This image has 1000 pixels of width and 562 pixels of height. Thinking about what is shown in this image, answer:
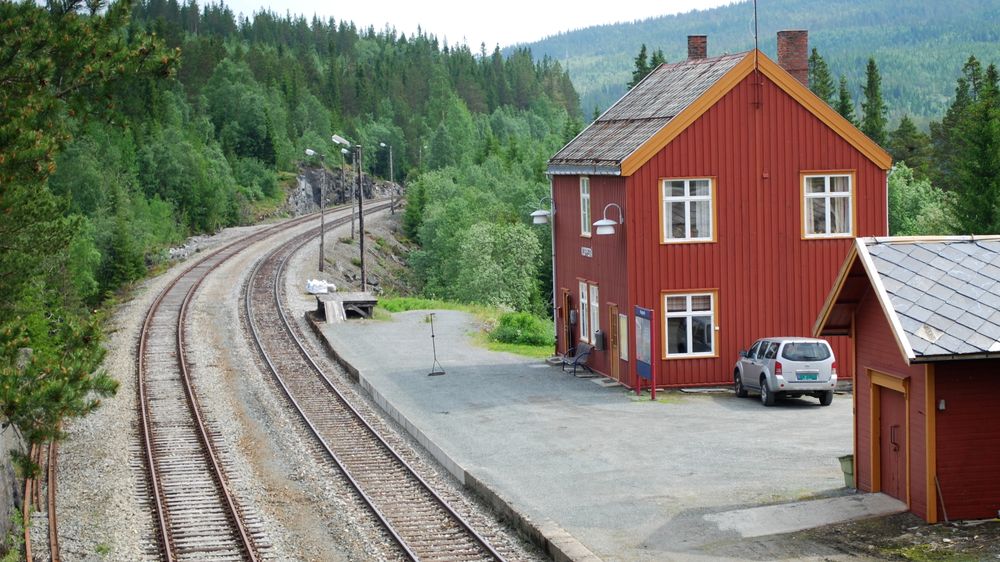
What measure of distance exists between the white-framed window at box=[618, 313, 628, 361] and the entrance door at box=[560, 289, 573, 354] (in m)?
4.01

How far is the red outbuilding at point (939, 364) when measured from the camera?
14.8 metres

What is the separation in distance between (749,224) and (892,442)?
1295 centimetres

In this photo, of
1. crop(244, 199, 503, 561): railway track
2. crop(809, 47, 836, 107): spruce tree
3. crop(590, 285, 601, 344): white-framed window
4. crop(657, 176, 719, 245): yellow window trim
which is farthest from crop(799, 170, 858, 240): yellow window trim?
crop(809, 47, 836, 107): spruce tree

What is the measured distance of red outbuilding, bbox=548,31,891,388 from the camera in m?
28.3

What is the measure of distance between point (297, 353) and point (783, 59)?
15.3 m

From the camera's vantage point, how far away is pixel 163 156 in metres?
88.6

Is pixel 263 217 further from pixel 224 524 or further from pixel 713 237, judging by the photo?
pixel 224 524

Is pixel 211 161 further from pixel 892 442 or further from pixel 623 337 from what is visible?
pixel 892 442

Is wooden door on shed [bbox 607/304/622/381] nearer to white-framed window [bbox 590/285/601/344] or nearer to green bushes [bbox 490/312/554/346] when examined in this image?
white-framed window [bbox 590/285/601/344]

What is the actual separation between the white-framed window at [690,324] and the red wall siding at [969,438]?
13495mm

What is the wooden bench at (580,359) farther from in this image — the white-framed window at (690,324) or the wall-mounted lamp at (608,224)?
the wall-mounted lamp at (608,224)

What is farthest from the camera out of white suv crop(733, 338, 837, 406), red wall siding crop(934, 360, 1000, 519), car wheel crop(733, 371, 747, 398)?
car wheel crop(733, 371, 747, 398)

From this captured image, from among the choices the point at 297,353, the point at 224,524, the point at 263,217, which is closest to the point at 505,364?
the point at 297,353

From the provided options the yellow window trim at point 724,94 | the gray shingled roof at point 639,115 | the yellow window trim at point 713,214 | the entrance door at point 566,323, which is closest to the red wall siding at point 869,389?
the yellow window trim at point 713,214
